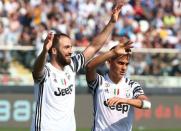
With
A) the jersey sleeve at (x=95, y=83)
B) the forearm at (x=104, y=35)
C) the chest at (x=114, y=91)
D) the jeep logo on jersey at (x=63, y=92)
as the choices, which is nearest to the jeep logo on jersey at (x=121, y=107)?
the chest at (x=114, y=91)

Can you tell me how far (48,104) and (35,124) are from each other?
0.31 m

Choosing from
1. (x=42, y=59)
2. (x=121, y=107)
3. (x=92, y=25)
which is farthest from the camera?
(x=92, y=25)

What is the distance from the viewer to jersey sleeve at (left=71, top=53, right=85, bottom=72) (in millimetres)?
8828

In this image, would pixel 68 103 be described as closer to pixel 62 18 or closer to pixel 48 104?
pixel 48 104

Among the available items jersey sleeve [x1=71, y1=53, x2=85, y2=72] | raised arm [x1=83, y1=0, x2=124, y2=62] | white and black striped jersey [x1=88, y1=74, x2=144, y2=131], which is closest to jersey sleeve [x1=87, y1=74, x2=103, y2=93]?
white and black striped jersey [x1=88, y1=74, x2=144, y2=131]

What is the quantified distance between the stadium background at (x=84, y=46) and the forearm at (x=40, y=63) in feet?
29.7

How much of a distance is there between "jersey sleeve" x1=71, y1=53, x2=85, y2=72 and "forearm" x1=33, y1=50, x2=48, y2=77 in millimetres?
776

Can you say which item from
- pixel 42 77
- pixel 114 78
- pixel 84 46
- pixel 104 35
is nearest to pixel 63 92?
pixel 42 77

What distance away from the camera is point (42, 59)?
26.1 feet

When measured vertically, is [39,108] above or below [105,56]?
below

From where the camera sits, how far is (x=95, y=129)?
28.0ft

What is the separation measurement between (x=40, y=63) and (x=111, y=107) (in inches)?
44.5

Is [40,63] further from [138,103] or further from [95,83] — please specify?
[138,103]

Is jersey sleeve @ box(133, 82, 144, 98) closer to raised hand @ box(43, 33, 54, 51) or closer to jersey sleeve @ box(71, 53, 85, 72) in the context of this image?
jersey sleeve @ box(71, 53, 85, 72)
